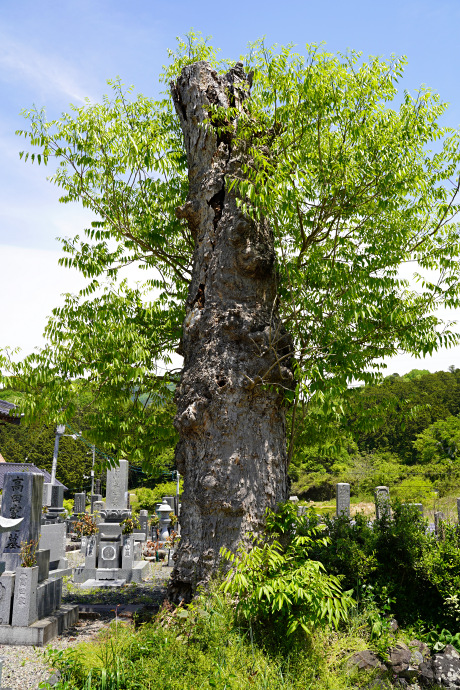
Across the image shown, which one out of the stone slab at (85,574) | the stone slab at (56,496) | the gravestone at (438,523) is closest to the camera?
the gravestone at (438,523)

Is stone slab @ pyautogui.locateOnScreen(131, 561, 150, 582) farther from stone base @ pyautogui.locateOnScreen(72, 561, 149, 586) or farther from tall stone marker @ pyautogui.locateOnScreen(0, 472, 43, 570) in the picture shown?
tall stone marker @ pyautogui.locateOnScreen(0, 472, 43, 570)

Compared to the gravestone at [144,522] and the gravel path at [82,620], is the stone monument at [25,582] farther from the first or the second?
the gravestone at [144,522]

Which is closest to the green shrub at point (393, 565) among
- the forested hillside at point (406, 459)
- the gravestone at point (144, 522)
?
the gravestone at point (144, 522)

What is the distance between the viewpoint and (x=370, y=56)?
6586 millimetres

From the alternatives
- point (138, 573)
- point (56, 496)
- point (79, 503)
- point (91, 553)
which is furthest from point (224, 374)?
point (79, 503)

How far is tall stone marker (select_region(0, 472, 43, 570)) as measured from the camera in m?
8.67

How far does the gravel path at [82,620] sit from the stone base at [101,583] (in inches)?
9.8

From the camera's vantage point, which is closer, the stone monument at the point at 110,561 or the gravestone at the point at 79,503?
the stone monument at the point at 110,561

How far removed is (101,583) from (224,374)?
853cm

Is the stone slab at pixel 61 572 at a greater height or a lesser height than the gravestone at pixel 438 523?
lesser

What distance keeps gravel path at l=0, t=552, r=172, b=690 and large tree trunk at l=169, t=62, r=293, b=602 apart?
1.82m

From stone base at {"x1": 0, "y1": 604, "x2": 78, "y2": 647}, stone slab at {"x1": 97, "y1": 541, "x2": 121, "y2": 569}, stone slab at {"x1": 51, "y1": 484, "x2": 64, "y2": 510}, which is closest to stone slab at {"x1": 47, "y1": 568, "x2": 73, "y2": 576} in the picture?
stone slab at {"x1": 97, "y1": 541, "x2": 121, "y2": 569}

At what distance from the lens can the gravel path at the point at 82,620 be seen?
569 cm

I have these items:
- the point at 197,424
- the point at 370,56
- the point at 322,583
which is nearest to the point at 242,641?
the point at 322,583
